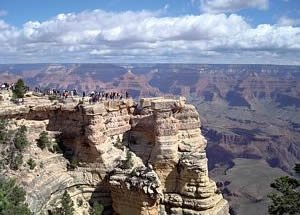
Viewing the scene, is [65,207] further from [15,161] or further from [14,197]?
[15,161]

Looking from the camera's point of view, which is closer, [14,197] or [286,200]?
[14,197]

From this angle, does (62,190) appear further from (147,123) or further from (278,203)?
(278,203)

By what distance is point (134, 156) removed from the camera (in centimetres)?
4081

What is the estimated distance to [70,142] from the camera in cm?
4066

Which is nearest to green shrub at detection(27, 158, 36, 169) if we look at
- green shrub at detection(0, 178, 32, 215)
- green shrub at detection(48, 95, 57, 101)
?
green shrub at detection(0, 178, 32, 215)

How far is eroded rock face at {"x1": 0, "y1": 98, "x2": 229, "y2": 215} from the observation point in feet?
120

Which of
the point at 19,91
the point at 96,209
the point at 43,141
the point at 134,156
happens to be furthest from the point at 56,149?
the point at 19,91

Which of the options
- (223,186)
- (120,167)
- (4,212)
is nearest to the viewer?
(4,212)

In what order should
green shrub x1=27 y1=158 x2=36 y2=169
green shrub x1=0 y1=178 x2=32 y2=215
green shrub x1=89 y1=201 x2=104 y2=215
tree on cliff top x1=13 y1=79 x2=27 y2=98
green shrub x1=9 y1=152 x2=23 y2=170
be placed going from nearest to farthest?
green shrub x1=0 y1=178 x2=32 y2=215 < green shrub x1=9 y1=152 x2=23 y2=170 < green shrub x1=27 y1=158 x2=36 y2=169 < green shrub x1=89 y1=201 x2=104 y2=215 < tree on cliff top x1=13 y1=79 x2=27 y2=98

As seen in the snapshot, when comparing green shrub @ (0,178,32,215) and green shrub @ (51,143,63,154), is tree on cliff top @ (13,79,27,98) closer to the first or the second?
green shrub @ (51,143,63,154)

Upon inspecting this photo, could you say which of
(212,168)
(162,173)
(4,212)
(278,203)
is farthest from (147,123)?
(212,168)

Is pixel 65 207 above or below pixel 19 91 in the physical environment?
below

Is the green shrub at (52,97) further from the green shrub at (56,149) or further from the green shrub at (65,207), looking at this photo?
the green shrub at (65,207)

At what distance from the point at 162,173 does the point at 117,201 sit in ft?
15.9
